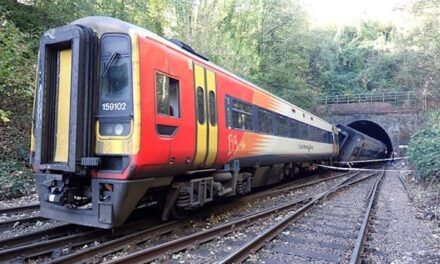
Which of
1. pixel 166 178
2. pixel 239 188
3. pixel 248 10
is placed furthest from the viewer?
pixel 248 10

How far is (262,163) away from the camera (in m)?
10.2

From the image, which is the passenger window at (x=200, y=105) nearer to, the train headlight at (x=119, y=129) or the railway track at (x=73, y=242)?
the train headlight at (x=119, y=129)

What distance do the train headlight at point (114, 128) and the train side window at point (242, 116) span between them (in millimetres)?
3267

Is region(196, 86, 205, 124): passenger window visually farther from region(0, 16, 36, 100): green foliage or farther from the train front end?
region(0, 16, 36, 100): green foliage

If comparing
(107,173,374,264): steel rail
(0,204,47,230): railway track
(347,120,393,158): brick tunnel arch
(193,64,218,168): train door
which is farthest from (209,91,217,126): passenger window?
(347,120,393,158): brick tunnel arch

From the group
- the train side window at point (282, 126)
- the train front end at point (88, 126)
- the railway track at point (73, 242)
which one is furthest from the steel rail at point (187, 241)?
the train side window at point (282, 126)

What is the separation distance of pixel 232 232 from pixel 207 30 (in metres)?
14.9

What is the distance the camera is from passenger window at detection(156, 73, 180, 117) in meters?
5.80

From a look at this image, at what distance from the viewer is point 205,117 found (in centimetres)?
702

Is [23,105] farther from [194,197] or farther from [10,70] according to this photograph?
[194,197]

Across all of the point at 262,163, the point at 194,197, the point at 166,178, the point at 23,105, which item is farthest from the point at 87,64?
the point at 23,105

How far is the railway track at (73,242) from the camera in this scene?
4.83 metres

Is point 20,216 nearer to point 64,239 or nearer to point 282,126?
point 64,239

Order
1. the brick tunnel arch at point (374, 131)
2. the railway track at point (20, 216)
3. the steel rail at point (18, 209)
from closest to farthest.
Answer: the railway track at point (20, 216) < the steel rail at point (18, 209) < the brick tunnel arch at point (374, 131)
